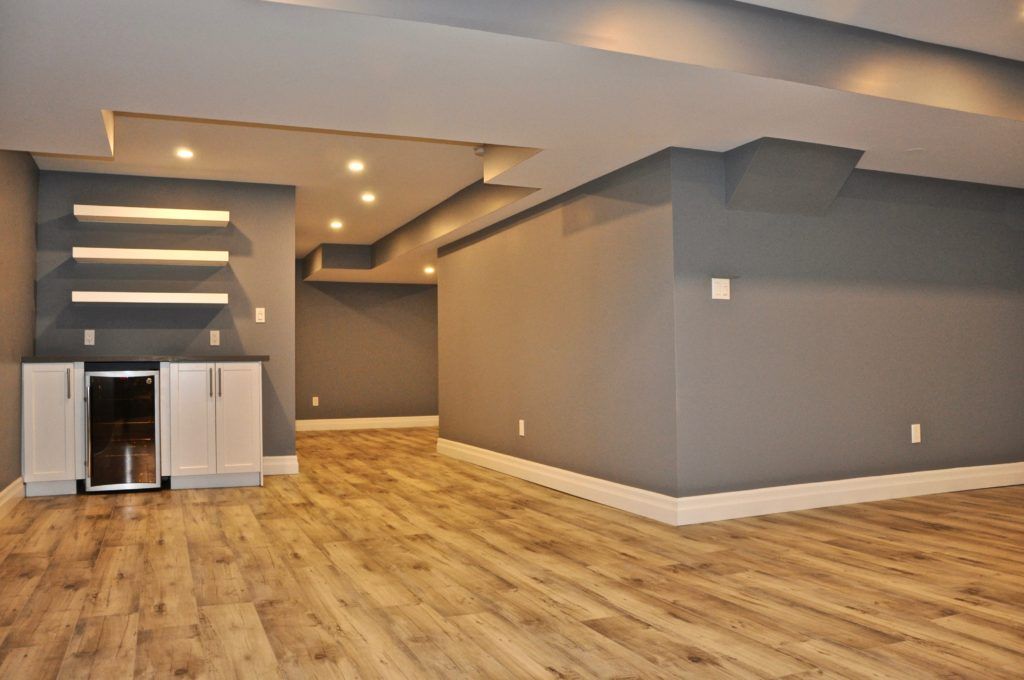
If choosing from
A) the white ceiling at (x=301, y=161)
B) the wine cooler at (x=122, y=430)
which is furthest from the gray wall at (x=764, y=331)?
the wine cooler at (x=122, y=430)

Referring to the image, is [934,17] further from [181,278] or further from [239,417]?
[181,278]

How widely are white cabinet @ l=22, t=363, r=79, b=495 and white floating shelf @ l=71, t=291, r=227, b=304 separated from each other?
53 centimetres

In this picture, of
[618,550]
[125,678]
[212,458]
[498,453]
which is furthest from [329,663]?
A: [498,453]

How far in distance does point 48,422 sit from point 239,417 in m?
1.20

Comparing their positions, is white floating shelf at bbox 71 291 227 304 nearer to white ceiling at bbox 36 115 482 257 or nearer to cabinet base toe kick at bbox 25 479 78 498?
white ceiling at bbox 36 115 482 257

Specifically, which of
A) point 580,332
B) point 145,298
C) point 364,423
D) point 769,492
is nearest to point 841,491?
point 769,492

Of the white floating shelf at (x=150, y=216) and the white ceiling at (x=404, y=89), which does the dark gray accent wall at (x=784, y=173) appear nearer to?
→ the white ceiling at (x=404, y=89)

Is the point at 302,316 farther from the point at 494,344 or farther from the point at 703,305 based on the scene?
the point at 703,305

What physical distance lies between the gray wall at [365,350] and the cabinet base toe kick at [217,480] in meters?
4.76

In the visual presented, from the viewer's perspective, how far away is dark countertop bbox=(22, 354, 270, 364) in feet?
17.2

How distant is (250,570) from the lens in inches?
136

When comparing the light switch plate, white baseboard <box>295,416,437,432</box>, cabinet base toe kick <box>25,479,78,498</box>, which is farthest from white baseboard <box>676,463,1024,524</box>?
white baseboard <box>295,416,437,432</box>

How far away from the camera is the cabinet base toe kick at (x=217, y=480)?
5.61m

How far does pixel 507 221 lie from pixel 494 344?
3.34 ft
